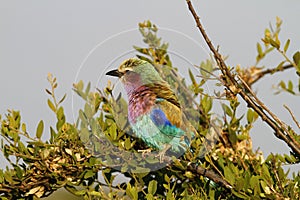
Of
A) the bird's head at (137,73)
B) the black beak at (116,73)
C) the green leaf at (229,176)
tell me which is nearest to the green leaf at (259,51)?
the bird's head at (137,73)

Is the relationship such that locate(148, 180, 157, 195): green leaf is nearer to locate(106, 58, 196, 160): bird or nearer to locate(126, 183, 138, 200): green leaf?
locate(126, 183, 138, 200): green leaf

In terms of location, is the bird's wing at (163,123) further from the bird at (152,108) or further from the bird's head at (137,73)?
the bird's head at (137,73)

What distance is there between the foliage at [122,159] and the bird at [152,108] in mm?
35

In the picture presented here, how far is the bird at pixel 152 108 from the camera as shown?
219 cm

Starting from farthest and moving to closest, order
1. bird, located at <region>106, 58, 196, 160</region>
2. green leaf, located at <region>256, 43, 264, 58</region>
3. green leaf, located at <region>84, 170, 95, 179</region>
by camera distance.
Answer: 1. green leaf, located at <region>256, 43, 264, 58</region>
2. bird, located at <region>106, 58, 196, 160</region>
3. green leaf, located at <region>84, 170, 95, 179</region>

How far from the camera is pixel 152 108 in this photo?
2.29 metres

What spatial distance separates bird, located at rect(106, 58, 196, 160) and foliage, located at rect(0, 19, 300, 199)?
0.11 feet

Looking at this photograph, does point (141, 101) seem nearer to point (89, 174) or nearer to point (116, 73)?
point (116, 73)

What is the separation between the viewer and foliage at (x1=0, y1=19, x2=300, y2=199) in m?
2.02

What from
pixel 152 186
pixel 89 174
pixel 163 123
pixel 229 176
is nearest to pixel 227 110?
pixel 163 123

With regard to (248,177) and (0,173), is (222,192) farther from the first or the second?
(0,173)

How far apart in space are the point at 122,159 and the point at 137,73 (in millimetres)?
359

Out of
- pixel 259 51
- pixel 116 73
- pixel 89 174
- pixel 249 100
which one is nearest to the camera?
pixel 249 100

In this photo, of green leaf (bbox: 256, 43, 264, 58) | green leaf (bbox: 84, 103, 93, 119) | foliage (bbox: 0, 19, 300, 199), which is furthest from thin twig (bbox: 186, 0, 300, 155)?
green leaf (bbox: 256, 43, 264, 58)
